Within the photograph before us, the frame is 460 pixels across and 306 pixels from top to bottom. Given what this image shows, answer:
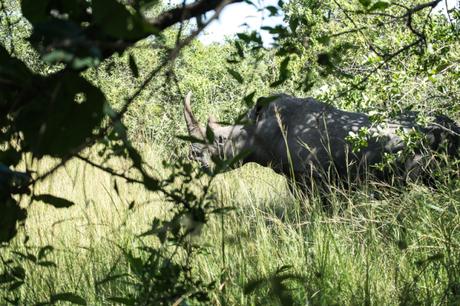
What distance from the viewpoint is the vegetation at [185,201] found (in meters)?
0.99

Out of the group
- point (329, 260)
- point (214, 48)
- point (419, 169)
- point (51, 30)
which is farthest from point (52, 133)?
point (214, 48)

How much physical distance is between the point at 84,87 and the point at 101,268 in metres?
2.86

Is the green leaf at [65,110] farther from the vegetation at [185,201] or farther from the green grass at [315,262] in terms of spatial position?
the green grass at [315,262]

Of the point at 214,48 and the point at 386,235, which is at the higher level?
the point at 214,48

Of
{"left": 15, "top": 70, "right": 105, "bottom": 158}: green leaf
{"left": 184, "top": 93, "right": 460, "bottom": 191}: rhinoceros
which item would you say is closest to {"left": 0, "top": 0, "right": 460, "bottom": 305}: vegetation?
{"left": 15, "top": 70, "right": 105, "bottom": 158}: green leaf

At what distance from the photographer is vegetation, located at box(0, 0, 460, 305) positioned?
992 millimetres

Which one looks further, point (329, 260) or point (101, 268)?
point (101, 268)

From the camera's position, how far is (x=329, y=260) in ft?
10.6

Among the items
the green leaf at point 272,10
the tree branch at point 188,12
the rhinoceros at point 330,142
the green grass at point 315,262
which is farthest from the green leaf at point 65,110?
the rhinoceros at point 330,142

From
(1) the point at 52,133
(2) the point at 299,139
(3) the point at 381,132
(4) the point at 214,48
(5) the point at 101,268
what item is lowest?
(1) the point at 52,133

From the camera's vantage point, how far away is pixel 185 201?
4.97 ft

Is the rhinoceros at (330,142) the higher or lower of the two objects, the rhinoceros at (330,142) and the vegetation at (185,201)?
the higher

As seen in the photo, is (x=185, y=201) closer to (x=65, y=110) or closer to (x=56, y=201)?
(x=56, y=201)

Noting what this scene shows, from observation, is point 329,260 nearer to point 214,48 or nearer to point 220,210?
point 220,210
